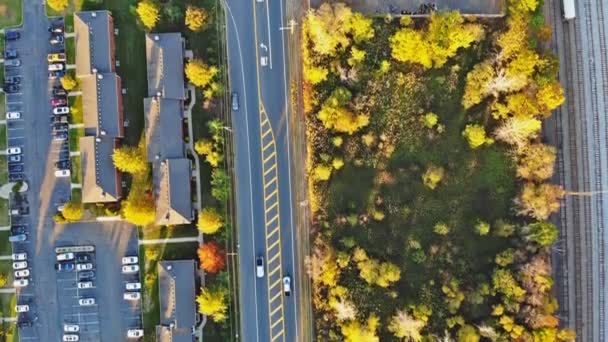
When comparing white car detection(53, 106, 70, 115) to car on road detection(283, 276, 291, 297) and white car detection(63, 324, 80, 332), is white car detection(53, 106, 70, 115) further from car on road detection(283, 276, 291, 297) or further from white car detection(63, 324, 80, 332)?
car on road detection(283, 276, 291, 297)

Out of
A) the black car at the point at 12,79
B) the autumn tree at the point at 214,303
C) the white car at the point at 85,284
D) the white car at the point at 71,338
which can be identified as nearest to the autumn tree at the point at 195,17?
the black car at the point at 12,79

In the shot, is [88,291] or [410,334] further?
[88,291]

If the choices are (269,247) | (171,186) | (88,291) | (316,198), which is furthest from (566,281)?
(88,291)

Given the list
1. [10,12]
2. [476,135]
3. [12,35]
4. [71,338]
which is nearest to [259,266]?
[71,338]

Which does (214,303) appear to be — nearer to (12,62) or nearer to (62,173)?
(62,173)

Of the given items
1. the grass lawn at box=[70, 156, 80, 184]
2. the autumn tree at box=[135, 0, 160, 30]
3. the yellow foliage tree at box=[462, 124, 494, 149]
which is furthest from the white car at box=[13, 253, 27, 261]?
the yellow foliage tree at box=[462, 124, 494, 149]

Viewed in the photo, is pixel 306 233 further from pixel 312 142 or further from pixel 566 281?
pixel 566 281
